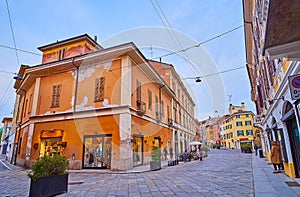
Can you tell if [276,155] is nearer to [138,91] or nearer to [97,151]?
[138,91]

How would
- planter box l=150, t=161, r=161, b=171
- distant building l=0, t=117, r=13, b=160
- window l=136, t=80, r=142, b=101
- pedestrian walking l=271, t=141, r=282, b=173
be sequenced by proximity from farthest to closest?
distant building l=0, t=117, r=13, b=160
window l=136, t=80, r=142, b=101
planter box l=150, t=161, r=161, b=171
pedestrian walking l=271, t=141, r=282, b=173

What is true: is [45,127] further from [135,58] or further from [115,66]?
[135,58]

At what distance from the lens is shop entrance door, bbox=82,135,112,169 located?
11.9 metres

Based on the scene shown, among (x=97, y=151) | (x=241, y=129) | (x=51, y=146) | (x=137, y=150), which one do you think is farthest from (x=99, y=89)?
(x=241, y=129)

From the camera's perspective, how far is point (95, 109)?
41.1 feet

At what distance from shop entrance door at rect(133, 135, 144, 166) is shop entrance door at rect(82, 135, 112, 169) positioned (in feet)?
5.88

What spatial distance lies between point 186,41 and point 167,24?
1322 millimetres

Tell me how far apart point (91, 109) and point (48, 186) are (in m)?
7.76

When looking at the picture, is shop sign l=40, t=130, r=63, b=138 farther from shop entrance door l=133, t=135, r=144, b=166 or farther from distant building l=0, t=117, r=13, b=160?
distant building l=0, t=117, r=13, b=160

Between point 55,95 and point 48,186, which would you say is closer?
point 48,186

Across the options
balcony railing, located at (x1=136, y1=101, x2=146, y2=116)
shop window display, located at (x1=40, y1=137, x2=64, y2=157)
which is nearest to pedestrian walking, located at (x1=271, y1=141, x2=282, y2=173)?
balcony railing, located at (x1=136, y1=101, x2=146, y2=116)

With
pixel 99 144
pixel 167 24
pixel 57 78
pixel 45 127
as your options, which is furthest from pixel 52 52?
pixel 167 24

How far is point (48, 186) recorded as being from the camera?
17.0ft

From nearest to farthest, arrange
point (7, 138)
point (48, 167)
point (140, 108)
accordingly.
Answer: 1. point (48, 167)
2. point (140, 108)
3. point (7, 138)
